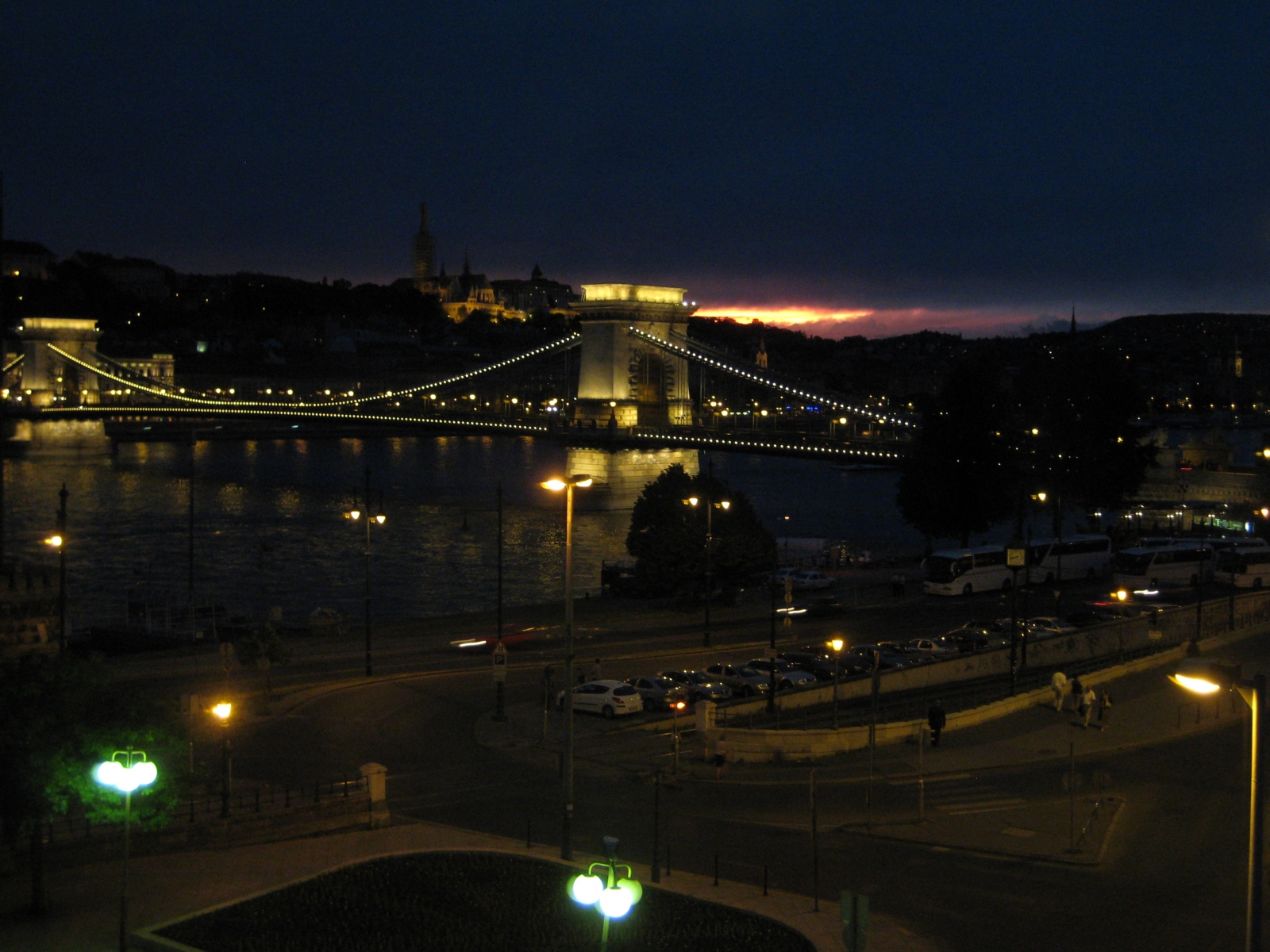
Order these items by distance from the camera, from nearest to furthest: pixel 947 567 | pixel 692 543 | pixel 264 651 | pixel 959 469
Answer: pixel 264 651 < pixel 692 543 < pixel 947 567 < pixel 959 469

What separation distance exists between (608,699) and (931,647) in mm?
6962

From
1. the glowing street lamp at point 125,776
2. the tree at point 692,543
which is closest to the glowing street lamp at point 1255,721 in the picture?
the glowing street lamp at point 125,776

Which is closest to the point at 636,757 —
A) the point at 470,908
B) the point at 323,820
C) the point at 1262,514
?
the point at 323,820

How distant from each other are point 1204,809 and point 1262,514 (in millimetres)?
31743

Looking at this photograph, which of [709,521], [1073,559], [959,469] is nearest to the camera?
[709,521]

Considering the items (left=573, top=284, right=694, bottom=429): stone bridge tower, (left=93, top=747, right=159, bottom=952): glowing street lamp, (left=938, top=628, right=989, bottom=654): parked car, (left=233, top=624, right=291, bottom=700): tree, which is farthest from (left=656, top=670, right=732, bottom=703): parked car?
(left=573, top=284, right=694, bottom=429): stone bridge tower

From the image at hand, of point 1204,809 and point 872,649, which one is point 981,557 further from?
point 1204,809

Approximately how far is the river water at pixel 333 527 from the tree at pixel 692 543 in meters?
5.50

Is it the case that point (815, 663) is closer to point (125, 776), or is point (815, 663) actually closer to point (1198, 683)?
point (125, 776)

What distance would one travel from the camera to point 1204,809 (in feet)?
45.6

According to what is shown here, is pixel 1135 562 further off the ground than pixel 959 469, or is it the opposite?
pixel 959 469

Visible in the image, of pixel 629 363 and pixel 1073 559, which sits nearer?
pixel 1073 559

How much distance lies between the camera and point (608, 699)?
63.5ft

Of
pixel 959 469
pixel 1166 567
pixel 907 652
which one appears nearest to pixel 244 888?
pixel 907 652
